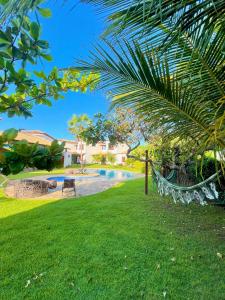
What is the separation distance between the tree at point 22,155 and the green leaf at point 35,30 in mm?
548

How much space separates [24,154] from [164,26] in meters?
1.50

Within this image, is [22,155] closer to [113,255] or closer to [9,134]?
[9,134]

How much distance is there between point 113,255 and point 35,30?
3398 mm

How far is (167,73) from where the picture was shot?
1966 mm

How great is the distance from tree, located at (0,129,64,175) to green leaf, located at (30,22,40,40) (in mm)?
548

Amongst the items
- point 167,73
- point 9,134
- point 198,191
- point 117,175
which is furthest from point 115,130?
point 117,175

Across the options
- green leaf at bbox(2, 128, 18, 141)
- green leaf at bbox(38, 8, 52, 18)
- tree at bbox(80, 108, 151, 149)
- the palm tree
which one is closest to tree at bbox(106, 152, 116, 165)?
tree at bbox(80, 108, 151, 149)

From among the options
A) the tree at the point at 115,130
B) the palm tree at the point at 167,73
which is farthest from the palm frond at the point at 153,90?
the tree at the point at 115,130

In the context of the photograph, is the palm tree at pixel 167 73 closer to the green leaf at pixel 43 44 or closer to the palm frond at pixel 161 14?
the palm frond at pixel 161 14

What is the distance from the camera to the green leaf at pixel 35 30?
3.58 ft

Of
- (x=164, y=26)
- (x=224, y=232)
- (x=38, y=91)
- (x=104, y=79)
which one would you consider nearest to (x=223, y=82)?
(x=164, y=26)

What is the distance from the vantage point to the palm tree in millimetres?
1726

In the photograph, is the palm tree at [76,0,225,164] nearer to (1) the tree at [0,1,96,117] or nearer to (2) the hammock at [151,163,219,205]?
(1) the tree at [0,1,96,117]

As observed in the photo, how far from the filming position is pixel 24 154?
2.75ft
